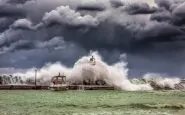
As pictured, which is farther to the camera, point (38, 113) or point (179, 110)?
point (179, 110)

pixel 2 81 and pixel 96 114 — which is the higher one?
pixel 2 81

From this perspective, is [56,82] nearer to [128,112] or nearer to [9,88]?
[9,88]

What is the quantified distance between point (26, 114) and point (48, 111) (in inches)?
163

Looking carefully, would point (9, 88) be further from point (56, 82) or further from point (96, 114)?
point (96, 114)

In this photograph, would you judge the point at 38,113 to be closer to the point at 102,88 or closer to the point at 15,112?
the point at 15,112

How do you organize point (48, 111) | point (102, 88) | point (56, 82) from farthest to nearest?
point (102, 88), point (56, 82), point (48, 111)

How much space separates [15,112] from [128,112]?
1116cm

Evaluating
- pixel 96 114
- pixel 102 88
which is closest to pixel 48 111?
pixel 96 114

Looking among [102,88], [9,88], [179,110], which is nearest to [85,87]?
[102,88]

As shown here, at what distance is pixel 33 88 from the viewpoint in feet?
400

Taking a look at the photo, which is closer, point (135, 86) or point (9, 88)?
point (9, 88)

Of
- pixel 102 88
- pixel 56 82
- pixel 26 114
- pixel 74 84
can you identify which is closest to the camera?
pixel 26 114

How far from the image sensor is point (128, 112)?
48094 mm

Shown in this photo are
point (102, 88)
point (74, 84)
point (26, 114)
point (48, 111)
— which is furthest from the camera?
point (74, 84)
